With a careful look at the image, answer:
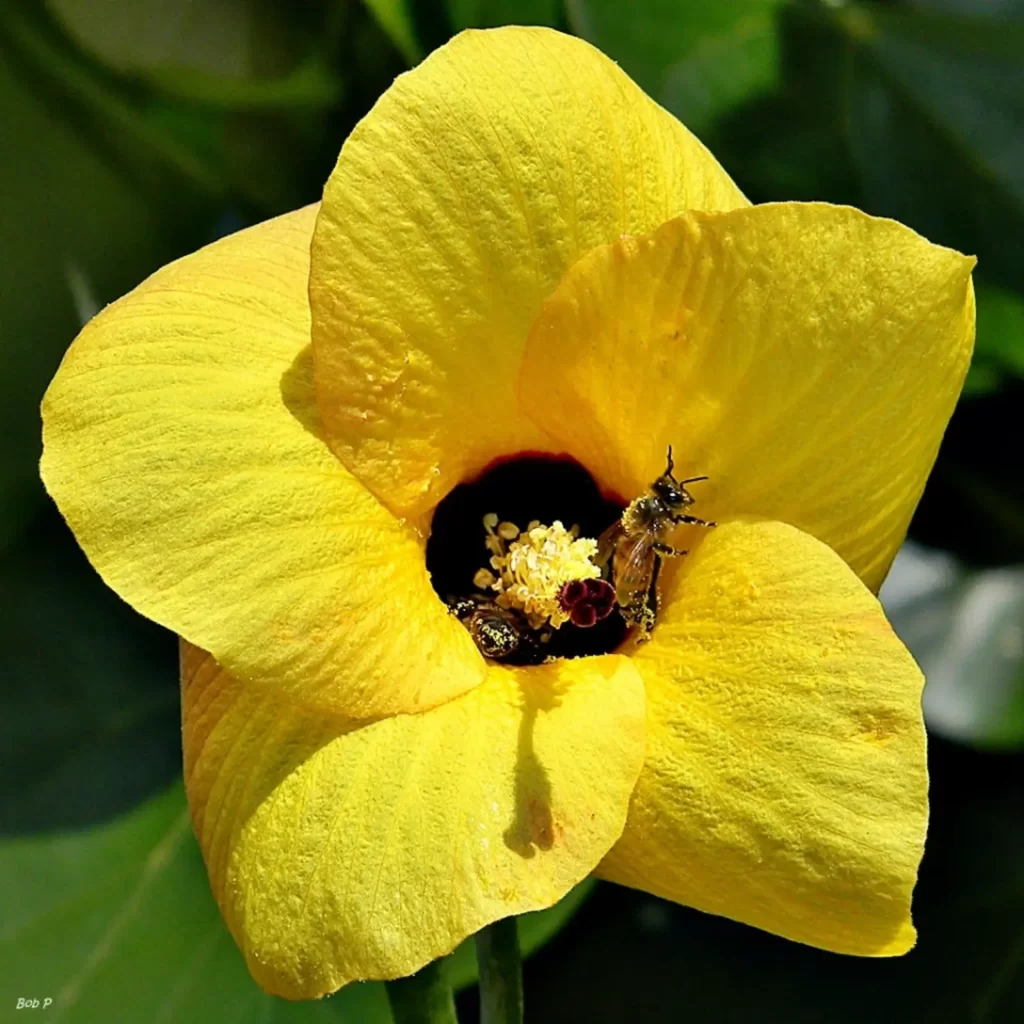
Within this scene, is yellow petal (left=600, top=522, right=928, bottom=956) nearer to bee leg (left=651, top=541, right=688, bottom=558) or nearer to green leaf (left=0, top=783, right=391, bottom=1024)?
bee leg (left=651, top=541, right=688, bottom=558)

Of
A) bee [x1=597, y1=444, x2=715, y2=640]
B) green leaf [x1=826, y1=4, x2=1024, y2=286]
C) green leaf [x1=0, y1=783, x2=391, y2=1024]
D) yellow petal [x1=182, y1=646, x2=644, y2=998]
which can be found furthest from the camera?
green leaf [x1=826, y1=4, x2=1024, y2=286]

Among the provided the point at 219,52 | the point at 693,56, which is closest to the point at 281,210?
the point at 219,52

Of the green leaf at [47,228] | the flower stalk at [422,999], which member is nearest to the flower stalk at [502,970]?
the flower stalk at [422,999]

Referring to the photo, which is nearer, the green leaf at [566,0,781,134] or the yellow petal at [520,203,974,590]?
the yellow petal at [520,203,974,590]

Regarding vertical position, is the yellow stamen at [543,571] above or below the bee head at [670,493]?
below

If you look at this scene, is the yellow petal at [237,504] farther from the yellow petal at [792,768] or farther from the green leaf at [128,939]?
the green leaf at [128,939]

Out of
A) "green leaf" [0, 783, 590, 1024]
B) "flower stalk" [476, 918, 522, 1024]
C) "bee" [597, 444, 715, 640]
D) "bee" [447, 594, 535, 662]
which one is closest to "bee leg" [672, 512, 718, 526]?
"bee" [597, 444, 715, 640]
